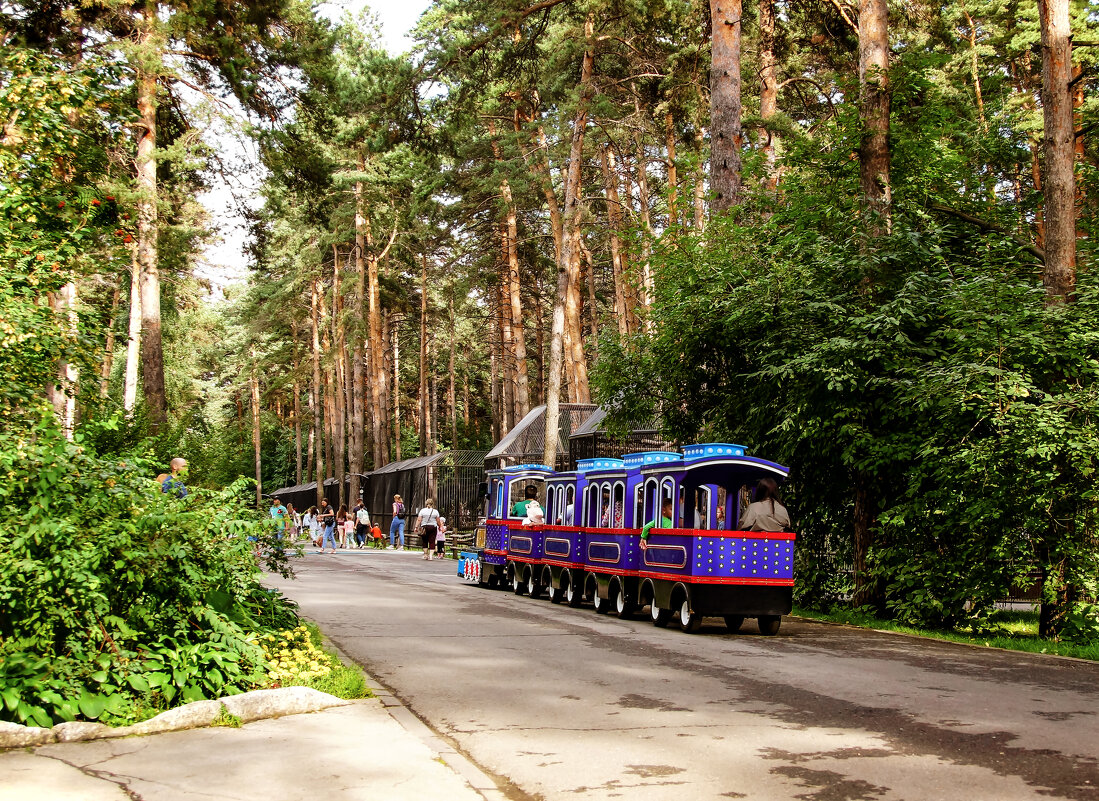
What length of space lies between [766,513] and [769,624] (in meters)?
1.72

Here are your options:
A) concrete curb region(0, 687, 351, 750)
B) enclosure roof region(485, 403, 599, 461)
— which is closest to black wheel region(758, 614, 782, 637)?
concrete curb region(0, 687, 351, 750)

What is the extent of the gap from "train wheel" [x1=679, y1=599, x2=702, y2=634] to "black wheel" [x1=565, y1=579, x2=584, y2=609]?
13.8 ft

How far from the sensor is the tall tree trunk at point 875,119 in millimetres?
17578

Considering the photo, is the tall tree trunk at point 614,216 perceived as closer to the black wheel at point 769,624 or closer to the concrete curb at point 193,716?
the black wheel at point 769,624

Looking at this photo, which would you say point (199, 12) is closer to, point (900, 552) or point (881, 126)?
point (881, 126)

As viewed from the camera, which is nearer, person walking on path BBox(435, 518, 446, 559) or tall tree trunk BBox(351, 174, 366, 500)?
person walking on path BBox(435, 518, 446, 559)

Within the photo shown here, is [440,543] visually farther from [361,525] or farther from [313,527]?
[313,527]

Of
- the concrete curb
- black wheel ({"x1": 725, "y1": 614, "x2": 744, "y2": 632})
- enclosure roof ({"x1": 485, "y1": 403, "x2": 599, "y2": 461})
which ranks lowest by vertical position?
black wheel ({"x1": 725, "y1": 614, "x2": 744, "y2": 632})

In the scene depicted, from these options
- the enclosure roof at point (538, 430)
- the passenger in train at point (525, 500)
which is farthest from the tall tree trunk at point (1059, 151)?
the enclosure roof at point (538, 430)

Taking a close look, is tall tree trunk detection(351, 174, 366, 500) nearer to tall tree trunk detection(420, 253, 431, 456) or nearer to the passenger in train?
tall tree trunk detection(420, 253, 431, 456)

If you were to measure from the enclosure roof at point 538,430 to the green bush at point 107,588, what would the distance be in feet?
93.5

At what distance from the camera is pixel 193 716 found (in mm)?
7531

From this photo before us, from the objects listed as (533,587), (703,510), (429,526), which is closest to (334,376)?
(429,526)

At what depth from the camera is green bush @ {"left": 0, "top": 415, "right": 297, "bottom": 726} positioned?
285 inches
